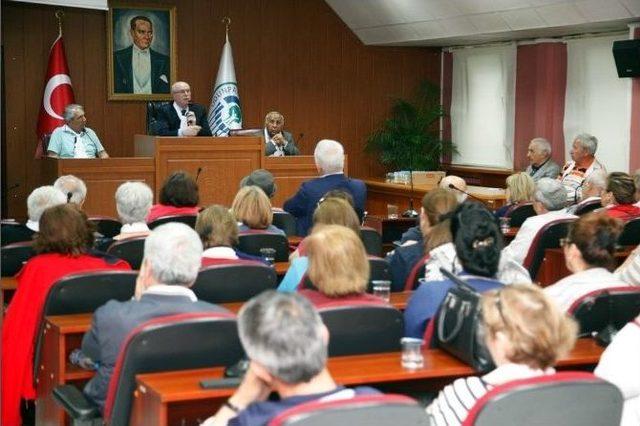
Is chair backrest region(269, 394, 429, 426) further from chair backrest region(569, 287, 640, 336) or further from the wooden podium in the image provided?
A: the wooden podium

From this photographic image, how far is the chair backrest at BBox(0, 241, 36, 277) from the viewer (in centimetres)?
563

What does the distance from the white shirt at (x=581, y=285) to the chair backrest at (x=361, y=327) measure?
2.28 feet

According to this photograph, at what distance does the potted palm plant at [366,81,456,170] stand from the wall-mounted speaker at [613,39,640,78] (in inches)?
138

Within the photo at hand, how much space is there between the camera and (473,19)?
38.4ft

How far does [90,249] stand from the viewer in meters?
4.96

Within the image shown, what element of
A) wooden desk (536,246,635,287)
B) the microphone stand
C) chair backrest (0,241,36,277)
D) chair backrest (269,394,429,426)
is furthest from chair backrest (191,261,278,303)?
the microphone stand

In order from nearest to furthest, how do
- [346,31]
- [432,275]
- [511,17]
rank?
1. [432,275]
2. [511,17]
3. [346,31]

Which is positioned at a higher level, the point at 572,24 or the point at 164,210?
the point at 572,24

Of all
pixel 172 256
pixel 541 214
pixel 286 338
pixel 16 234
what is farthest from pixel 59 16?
pixel 286 338

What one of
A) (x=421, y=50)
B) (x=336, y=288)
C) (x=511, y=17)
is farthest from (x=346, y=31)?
(x=336, y=288)

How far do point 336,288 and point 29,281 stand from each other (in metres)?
1.62

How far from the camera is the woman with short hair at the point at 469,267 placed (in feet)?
13.3

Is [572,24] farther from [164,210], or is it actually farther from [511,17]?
[164,210]

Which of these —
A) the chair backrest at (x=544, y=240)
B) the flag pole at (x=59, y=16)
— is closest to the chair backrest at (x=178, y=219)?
the chair backrest at (x=544, y=240)
